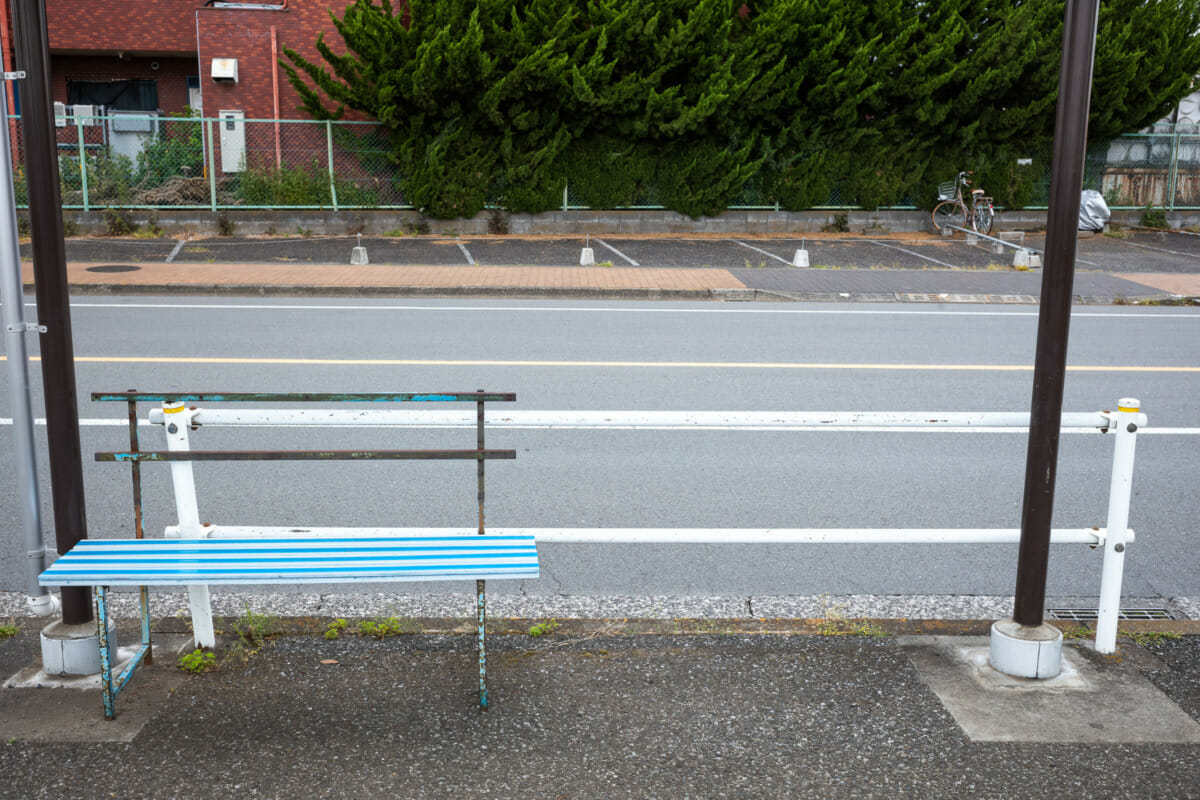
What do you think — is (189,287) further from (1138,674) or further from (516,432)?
(1138,674)

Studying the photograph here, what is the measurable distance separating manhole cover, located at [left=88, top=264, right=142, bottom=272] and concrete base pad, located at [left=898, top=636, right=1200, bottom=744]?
15.6 m

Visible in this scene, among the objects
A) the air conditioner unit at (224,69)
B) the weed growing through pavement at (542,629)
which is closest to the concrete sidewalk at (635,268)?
the air conditioner unit at (224,69)

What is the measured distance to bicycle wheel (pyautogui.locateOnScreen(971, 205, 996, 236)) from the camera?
22516 mm

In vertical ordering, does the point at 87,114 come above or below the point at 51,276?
above

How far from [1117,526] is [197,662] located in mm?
3436

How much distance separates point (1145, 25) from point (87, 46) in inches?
948

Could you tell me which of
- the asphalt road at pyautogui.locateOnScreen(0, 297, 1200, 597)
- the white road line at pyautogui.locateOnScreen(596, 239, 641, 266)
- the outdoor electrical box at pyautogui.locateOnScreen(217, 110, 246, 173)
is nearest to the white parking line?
the asphalt road at pyautogui.locateOnScreen(0, 297, 1200, 597)

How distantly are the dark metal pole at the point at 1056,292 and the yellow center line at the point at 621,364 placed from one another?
612 cm

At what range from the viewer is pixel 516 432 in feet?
25.4

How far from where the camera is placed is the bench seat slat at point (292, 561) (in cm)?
351

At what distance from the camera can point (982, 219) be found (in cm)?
Answer: 2270

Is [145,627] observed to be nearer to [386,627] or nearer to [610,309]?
[386,627]

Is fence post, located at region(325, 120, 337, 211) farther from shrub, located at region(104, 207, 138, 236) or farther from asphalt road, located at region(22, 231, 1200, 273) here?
shrub, located at region(104, 207, 138, 236)

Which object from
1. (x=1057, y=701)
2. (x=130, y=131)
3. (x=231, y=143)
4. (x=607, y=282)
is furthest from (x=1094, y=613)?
(x=130, y=131)
